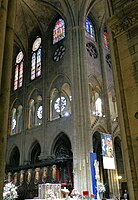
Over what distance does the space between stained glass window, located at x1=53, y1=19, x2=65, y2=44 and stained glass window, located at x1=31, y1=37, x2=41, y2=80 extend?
2.47m

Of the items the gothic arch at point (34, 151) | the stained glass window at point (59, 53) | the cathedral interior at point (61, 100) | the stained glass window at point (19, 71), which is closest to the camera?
the cathedral interior at point (61, 100)

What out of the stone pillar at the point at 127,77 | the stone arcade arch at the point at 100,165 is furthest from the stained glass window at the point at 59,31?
the stone pillar at the point at 127,77

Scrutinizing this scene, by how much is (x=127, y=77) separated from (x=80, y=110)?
Answer: 37.3ft

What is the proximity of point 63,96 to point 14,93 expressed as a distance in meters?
6.16

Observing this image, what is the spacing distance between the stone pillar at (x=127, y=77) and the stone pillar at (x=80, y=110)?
10.7 meters

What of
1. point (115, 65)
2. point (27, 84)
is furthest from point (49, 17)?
point (115, 65)

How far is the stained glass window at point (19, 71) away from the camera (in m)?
24.8

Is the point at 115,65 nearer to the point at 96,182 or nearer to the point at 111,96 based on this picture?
the point at 96,182

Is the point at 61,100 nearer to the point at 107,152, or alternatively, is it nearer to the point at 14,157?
the point at 107,152

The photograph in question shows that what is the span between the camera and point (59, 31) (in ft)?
71.5

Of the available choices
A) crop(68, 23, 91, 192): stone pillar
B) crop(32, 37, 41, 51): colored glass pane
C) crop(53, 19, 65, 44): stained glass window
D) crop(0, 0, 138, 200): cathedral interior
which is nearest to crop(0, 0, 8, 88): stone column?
crop(0, 0, 138, 200): cathedral interior

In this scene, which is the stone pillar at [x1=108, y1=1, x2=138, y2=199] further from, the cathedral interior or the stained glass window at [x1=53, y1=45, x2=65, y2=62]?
the stained glass window at [x1=53, y1=45, x2=65, y2=62]

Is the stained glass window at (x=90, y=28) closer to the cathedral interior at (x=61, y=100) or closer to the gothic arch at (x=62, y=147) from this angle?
the cathedral interior at (x=61, y=100)

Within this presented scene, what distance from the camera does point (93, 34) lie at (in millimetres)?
22547
